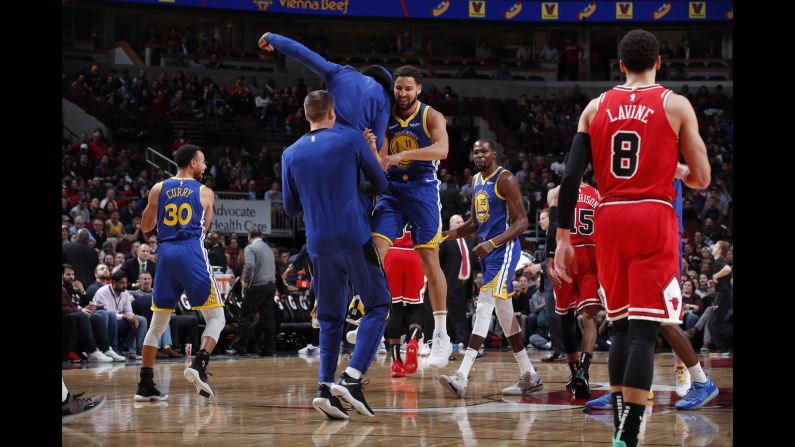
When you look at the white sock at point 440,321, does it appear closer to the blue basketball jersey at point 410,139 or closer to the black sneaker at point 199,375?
the blue basketball jersey at point 410,139

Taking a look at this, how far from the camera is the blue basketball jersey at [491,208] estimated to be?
26.2 ft

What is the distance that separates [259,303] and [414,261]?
14.8 feet

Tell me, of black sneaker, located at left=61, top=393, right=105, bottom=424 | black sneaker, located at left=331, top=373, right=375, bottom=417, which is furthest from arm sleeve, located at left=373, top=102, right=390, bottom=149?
black sneaker, located at left=61, top=393, right=105, bottom=424

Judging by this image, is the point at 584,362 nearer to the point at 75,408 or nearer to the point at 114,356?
the point at 75,408

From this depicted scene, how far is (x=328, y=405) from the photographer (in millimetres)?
5852

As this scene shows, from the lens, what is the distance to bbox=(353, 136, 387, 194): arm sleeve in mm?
6016

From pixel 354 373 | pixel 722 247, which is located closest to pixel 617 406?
pixel 354 373

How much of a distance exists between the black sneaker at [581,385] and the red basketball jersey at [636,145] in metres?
2.92

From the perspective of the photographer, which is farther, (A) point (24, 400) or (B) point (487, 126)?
(B) point (487, 126)

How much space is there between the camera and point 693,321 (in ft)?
52.3

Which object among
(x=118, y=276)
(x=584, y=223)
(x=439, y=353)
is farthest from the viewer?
(x=118, y=276)

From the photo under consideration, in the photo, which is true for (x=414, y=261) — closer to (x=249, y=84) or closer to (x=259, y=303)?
(x=259, y=303)

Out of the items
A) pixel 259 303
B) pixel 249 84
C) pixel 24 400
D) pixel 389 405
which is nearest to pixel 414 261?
pixel 389 405

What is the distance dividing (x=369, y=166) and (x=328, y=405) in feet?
5.14
